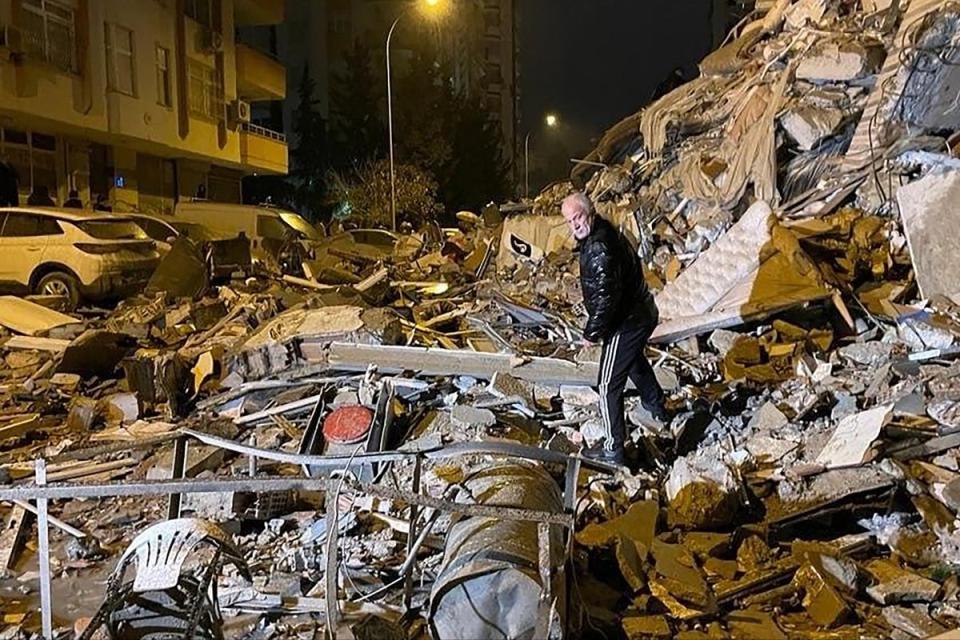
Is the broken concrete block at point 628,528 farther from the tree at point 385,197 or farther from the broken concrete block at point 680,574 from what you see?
the tree at point 385,197

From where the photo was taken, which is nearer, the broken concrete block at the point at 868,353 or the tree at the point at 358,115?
the broken concrete block at the point at 868,353

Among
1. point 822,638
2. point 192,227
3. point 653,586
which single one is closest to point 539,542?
point 653,586

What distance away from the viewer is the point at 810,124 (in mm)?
9492

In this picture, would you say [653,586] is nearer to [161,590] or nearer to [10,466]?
[161,590]

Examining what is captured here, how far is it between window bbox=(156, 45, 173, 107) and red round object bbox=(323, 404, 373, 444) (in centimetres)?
2147

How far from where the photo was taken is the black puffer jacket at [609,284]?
17.3 ft

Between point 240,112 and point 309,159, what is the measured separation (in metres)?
10.8

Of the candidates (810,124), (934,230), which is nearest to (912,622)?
(934,230)

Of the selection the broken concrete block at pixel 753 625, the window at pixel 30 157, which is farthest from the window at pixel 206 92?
the broken concrete block at pixel 753 625

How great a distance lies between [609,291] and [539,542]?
7.79ft

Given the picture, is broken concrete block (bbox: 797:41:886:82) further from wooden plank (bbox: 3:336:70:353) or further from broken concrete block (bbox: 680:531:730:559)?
wooden plank (bbox: 3:336:70:353)

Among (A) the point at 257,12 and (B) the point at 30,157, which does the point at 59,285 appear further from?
(A) the point at 257,12

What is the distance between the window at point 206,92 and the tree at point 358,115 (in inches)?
394

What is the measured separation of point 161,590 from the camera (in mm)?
3293
